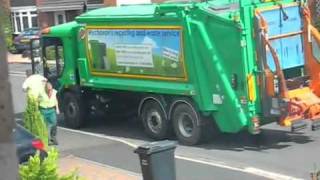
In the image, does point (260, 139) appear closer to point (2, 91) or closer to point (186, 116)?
point (186, 116)

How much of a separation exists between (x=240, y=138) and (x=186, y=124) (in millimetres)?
1179

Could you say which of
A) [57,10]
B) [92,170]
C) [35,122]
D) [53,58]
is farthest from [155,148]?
[57,10]

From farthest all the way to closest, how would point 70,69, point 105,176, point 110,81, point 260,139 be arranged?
point 70,69
point 110,81
point 260,139
point 105,176

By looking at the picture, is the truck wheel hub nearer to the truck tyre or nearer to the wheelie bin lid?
the truck tyre

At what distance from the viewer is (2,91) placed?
3428mm

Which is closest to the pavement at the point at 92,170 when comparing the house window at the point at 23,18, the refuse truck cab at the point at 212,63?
the refuse truck cab at the point at 212,63

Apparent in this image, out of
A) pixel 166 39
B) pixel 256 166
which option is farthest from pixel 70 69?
pixel 256 166

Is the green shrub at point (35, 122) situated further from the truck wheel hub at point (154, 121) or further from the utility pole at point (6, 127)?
the utility pole at point (6, 127)

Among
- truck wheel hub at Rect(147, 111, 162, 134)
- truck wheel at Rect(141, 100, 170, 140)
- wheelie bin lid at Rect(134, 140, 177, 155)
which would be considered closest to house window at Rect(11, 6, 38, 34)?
truck wheel at Rect(141, 100, 170, 140)

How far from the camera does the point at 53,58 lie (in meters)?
16.9

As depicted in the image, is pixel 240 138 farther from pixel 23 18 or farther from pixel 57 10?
pixel 23 18

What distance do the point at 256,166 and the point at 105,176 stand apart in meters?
2.34

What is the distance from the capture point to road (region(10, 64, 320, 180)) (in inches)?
412

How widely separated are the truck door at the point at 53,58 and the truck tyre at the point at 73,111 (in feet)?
1.91
